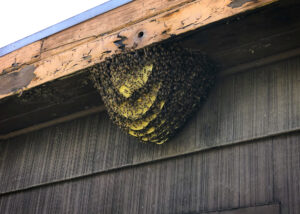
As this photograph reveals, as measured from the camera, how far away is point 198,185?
4066mm

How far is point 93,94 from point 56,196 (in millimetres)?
1094

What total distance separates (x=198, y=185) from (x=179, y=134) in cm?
52

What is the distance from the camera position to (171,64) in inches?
156

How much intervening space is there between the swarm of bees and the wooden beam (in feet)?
0.34

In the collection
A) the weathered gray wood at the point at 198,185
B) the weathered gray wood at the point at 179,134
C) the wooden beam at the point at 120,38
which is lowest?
the weathered gray wood at the point at 198,185

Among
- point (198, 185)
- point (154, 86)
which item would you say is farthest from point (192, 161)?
point (154, 86)

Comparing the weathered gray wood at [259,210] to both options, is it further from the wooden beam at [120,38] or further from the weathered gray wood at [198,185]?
the wooden beam at [120,38]

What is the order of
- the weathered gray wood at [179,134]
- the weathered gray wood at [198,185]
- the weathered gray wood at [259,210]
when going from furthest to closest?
the weathered gray wood at [179,134] → the weathered gray wood at [198,185] → the weathered gray wood at [259,210]

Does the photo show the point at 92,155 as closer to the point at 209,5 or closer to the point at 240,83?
the point at 240,83

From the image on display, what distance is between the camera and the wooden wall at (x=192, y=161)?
12.3ft

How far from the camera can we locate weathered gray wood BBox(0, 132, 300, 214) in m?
3.66

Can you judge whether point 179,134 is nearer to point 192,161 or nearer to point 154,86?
point 192,161

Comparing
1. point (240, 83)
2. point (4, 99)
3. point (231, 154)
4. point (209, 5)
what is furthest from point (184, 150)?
point (4, 99)

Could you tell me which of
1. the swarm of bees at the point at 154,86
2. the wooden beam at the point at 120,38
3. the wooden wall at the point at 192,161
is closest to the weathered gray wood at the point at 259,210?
the wooden wall at the point at 192,161
